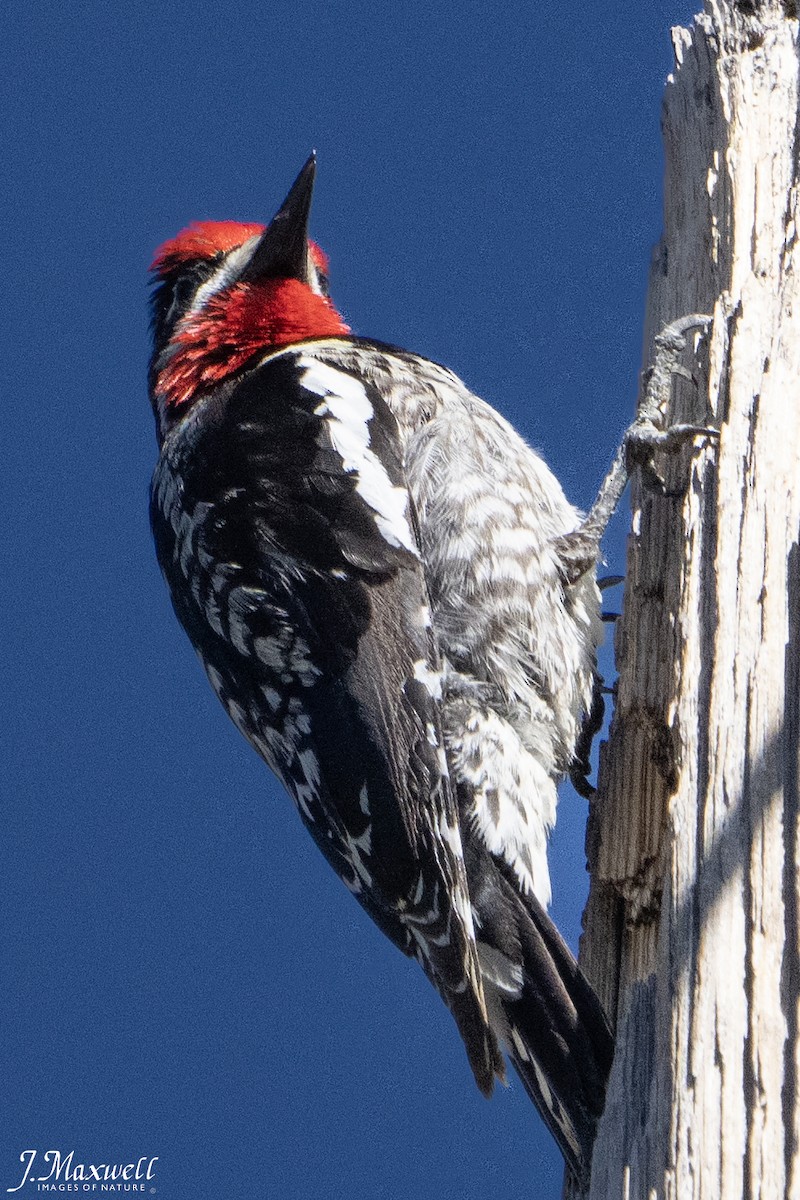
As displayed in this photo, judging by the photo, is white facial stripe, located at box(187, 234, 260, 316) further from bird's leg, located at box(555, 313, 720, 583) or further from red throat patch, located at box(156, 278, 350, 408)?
bird's leg, located at box(555, 313, 720, 583)

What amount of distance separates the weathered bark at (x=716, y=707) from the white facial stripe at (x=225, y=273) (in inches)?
45.9

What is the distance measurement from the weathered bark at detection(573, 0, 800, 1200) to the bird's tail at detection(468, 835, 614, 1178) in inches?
3.5

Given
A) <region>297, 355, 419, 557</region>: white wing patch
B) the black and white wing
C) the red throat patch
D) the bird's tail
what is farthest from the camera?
the red throat patch

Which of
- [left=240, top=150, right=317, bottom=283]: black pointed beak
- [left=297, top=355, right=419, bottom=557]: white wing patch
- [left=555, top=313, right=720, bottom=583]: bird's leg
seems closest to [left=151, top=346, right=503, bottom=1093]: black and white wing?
[left=297, top=355, right=419, bottom=557]: white wing patch

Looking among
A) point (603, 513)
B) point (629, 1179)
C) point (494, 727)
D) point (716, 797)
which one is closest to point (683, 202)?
point (603, 513)

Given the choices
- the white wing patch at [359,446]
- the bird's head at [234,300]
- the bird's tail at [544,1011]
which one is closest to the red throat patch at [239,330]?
the bird's head at [234,300]

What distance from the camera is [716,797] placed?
5.16ft

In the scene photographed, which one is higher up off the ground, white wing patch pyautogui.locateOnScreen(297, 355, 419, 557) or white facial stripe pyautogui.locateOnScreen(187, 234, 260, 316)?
white facial stripe pyautogui.locateOnScreen(187, 234, 260, 316)

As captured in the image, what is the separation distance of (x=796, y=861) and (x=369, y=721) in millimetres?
961

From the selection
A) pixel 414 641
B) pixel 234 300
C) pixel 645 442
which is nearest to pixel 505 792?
pixel 414 641

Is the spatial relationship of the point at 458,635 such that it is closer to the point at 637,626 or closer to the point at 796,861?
the point at 637,626

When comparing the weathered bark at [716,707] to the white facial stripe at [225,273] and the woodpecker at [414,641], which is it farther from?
the white facial stripe at [225,273]

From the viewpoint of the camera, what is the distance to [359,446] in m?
2.46

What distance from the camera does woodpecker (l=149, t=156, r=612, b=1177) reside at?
88.0 inches
